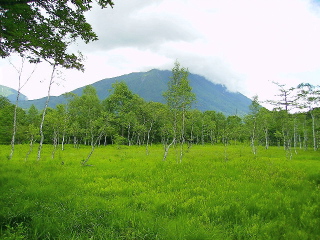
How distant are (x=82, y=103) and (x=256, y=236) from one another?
56.9 m

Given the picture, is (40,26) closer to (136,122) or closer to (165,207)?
(165,207)

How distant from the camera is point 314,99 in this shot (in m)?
32.5

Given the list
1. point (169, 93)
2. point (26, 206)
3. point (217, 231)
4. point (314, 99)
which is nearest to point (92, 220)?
point (26, 206)

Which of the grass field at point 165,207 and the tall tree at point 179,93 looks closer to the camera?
the grass field at point 165,207

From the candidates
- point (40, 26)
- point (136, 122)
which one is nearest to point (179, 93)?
point (40, 26)

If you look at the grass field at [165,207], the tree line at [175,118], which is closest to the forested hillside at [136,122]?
the tree line at [175,118]

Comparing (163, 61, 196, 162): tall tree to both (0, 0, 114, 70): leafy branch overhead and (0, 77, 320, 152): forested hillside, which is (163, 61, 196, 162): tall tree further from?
(0, 0, 114, 70): leafy branch overhead

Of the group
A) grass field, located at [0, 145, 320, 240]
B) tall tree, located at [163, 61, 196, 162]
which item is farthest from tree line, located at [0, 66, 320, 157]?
grass field, located at [0, 145, 320, 240]

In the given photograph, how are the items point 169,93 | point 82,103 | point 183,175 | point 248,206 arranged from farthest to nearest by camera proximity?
point 82,103
point 169,93
point 183,175
point 248,206

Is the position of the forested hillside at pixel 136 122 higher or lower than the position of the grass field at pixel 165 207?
higher

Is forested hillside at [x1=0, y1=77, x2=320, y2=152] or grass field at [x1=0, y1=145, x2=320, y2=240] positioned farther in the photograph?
forested hillside at [x1=0, y1=77, x2=320, y2=152]

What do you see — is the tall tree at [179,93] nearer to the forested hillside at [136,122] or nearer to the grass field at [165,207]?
the forested hillside at [136,122]

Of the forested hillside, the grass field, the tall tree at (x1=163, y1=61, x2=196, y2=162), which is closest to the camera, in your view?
the grass field

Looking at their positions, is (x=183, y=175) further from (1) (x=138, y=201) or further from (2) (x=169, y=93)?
(2) (x=169, y=93)
